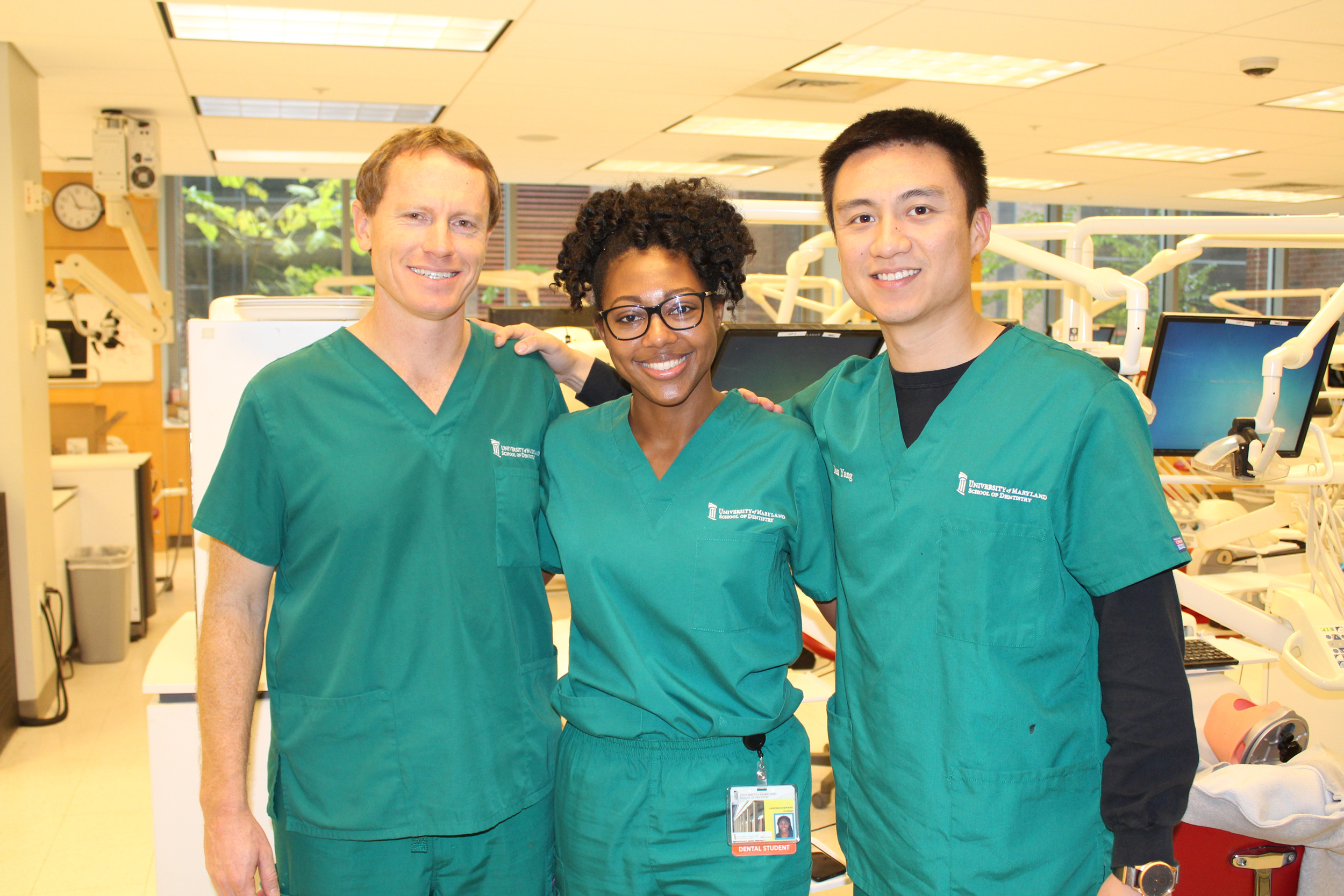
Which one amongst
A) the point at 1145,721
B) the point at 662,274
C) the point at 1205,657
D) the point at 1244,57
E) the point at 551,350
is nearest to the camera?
the point at 1145,721

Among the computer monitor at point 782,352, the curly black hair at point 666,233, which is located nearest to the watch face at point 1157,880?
the curly black hair at point 666,233

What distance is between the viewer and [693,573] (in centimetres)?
134

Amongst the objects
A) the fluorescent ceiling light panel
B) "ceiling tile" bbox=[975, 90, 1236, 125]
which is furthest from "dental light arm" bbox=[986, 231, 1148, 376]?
"ceiling tile" bbox=[975, 90, 1236, 125]

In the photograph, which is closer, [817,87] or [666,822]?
[666,822]

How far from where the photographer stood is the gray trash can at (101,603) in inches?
180

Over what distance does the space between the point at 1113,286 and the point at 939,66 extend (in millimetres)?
3352

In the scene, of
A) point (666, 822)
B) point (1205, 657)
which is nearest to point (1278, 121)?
point (1205, 657)

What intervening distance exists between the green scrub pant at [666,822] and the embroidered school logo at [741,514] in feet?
1.01

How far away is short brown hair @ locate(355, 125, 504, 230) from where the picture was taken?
138cm

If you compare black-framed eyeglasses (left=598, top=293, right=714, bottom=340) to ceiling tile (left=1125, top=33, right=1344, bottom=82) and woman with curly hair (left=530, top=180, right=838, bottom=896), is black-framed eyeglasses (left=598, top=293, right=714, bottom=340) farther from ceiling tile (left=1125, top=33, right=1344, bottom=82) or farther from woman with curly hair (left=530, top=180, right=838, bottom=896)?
ceiling tile (left=1125, top=33, right=1344, bottom=82)

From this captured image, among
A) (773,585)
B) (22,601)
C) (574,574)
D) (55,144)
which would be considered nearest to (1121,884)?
(773,585)

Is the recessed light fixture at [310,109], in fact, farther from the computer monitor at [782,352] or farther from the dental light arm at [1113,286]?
the dental light arm at [1113,286]

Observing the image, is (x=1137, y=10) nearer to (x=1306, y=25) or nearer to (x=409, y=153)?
(x=1306, y=25)

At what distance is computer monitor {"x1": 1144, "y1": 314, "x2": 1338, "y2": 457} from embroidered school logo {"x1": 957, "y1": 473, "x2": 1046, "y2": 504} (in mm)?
1653
